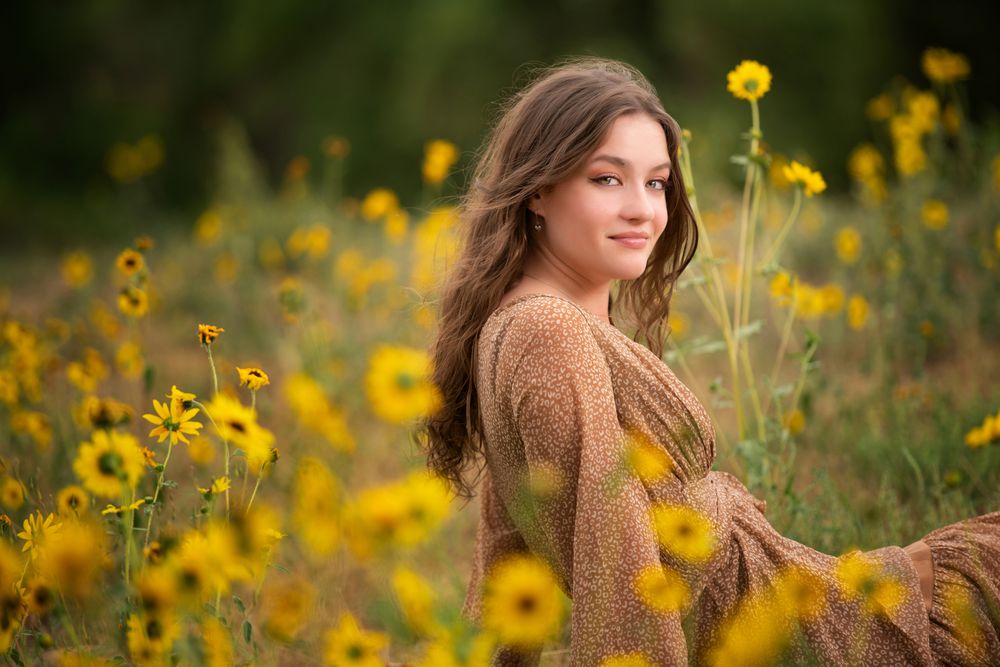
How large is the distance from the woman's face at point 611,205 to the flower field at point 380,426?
0.27m

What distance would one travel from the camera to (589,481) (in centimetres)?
129

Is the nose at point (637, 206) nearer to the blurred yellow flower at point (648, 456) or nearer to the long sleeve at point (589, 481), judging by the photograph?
the long sleeve at point (589, 481)

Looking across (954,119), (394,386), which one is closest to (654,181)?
(394,386)

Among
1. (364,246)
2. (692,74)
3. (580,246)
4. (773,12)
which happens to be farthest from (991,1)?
(580,246)

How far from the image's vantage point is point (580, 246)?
155cm

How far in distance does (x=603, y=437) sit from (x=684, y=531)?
175mm

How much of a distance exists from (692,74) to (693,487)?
9.28 m

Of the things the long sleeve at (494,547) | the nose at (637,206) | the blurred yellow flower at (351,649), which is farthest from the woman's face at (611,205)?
the blurred yellow flower at (351,649)

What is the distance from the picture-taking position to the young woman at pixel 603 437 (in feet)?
4.26

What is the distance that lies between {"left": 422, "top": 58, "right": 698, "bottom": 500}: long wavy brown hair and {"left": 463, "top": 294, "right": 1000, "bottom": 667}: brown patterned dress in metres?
0.13

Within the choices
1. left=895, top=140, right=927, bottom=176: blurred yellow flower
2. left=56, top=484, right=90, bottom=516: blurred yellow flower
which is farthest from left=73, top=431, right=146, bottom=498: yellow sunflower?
left=895, top=140, right=927, bottom=176: blurred yellow flower

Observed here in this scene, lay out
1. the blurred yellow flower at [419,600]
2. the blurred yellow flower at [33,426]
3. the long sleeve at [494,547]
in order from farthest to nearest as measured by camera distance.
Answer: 1. the blurred yellow flower at [33,426]
2. the long sleeve at [494,547]
3. the blurred yellow flower at [419,600]

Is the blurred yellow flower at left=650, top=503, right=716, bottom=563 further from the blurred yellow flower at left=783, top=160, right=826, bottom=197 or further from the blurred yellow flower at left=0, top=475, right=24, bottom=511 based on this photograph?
the blurred yellow flower at left=0, top=475, right=24, bottom=511

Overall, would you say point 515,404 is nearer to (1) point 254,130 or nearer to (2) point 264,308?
(2) point 264,308
